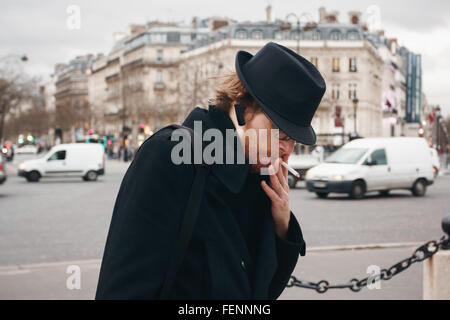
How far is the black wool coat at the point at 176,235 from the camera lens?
75.2 inches

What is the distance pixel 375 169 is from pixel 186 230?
63.0 ft

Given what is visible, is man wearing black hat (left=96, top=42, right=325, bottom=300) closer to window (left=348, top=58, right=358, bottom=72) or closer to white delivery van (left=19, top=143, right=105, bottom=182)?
A: white delivery van (left=19, top=143, right=105, bottom=182)

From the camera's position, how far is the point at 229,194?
6.84 ft

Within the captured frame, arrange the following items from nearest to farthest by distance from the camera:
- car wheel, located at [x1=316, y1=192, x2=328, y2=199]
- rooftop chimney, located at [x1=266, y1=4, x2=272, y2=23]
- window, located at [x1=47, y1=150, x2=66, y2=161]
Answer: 1. car wheel, located at [x1=316, y1=192, x2=328, y2=199]
2. window, located at [x1=47, y1=150, x2=66, y2=161]
3. rooftop chimney, located at [x1=266, y1=4, x2=272, y2=23]

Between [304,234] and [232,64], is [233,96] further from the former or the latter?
[232,64]

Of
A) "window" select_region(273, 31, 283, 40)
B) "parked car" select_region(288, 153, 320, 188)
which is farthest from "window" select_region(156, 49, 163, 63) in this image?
"parked car" select_region(288, 153, 320, 188)

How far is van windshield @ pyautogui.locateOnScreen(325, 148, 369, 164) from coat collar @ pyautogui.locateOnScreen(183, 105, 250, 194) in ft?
61.8

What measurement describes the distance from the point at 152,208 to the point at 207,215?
0.57 ft

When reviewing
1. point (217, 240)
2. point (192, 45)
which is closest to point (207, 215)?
point (217, 240)

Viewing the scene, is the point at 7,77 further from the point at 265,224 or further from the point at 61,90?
the point at 61,90

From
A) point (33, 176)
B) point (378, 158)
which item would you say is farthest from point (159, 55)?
point (378, 158)

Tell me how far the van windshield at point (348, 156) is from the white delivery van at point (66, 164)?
542 inches

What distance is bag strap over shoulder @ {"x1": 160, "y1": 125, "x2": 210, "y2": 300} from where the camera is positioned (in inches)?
75.6

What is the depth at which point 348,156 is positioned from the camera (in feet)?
69.1
